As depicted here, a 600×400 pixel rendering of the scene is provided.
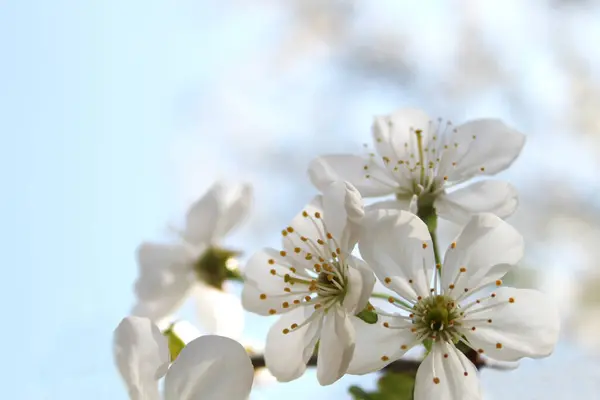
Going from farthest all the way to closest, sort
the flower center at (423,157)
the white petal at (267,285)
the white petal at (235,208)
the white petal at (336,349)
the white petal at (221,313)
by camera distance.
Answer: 1. the white petal at (235,208)
2. the white petal at (221,313)
3. the flower center at (423,157)
4. the white petal at (267,285)
5. the white petal at (336,349)

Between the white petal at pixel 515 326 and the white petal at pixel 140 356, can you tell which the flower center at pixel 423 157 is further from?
the white petal at pixel 140 356

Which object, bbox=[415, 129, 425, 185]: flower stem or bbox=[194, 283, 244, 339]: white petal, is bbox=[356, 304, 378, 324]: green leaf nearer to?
bbox=[415, 129, 425, 185]: flower stem

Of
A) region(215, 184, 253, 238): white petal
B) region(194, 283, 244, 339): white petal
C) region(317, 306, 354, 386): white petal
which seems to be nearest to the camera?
region(317, 306, 354, 386): white petal

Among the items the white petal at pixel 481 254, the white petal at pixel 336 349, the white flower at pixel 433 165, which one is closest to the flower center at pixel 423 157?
the white flower at pixel 433 165

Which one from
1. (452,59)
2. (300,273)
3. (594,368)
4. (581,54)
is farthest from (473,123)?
(452,59)

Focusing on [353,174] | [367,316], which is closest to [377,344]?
[367,316]

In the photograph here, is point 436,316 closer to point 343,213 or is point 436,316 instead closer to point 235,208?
point 343,213

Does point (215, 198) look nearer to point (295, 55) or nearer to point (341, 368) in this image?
point (341, 368)

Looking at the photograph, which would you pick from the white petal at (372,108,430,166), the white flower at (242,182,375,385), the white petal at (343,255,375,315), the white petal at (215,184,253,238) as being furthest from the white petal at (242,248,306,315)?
the white petal at (215,184,253,238)
